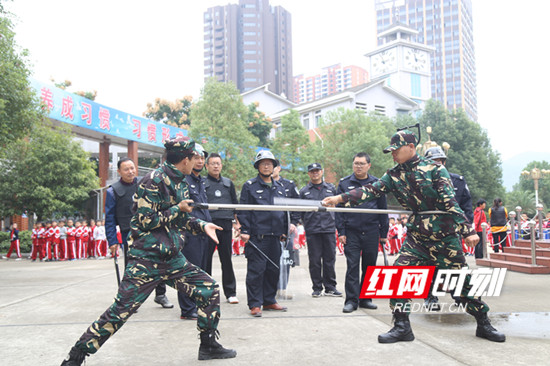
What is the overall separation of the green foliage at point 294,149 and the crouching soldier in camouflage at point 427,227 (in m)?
24.8

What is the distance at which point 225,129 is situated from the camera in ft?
75.3

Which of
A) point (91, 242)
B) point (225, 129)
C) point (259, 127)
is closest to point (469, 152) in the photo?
point (259, 127)

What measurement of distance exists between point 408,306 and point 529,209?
4947 cm

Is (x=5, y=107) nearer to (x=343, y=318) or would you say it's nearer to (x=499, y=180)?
(x=343, y=318)

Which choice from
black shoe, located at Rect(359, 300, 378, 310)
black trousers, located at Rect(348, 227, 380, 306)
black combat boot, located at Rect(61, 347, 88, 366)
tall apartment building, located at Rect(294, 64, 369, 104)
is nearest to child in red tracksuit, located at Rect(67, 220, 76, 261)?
black trousers, located at Rect(348, 227, 380, 306)

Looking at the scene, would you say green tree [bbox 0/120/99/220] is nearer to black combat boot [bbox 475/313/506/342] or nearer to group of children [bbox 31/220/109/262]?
group of children [bbox 31/220/109/262]

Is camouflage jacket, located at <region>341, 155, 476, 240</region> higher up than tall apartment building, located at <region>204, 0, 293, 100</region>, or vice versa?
tall apartment building, located at <region>204, 0, 293, 100</region>

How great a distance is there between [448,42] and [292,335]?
125496mm

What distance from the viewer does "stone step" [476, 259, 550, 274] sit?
9508 millimetres

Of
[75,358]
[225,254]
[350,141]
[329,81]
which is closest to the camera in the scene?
[75,358]

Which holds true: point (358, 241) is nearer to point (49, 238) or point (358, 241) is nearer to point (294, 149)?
point (49, 238)

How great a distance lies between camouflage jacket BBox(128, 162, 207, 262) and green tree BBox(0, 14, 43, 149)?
29.4 ft

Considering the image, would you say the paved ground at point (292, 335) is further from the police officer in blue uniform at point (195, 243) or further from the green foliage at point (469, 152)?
the green foliage at point (469, 152)

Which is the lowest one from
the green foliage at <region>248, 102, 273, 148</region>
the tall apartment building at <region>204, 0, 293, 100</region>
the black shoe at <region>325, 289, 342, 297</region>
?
the black shoe at <region>325, 289, 342, 297</region>
